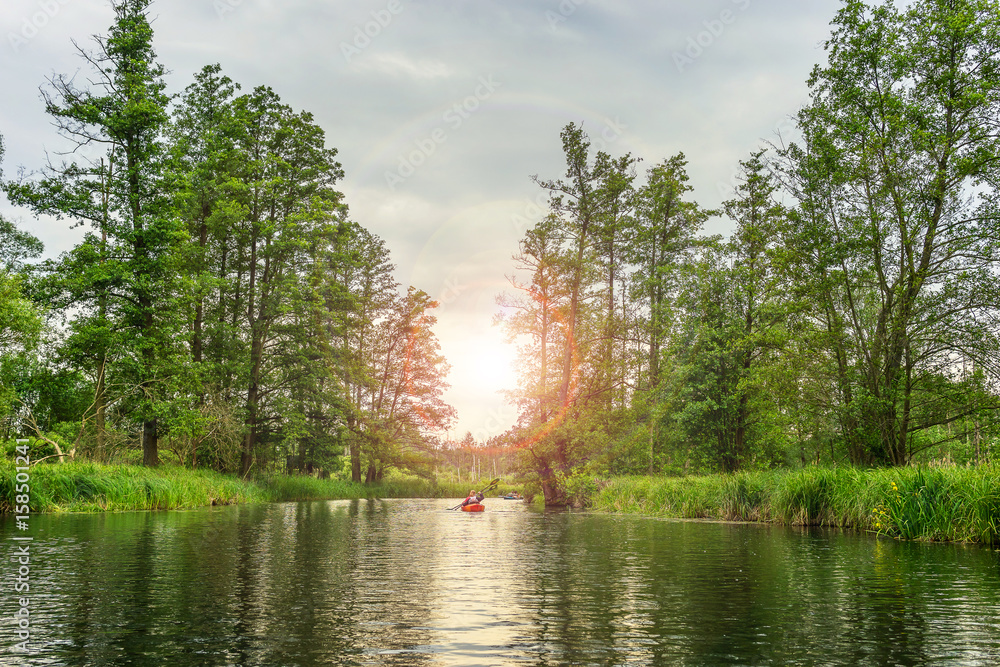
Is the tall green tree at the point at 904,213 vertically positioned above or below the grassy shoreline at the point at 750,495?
above

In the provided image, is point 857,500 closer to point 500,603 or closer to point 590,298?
point 500,603

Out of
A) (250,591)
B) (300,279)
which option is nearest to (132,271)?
(300,279)

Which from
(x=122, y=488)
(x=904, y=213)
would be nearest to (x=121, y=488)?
(x=122, y=488)

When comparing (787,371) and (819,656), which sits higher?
(787,371)

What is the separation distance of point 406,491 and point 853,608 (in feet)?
188

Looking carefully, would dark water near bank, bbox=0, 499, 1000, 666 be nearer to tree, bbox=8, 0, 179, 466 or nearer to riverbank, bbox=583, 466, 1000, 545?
riverbank, bbox=583, 466, 1000, 545

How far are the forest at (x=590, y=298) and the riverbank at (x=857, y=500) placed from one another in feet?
18.9

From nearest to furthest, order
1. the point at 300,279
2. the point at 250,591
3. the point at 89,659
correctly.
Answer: the point at 89,659
the point at 250,591
the point at 300,279

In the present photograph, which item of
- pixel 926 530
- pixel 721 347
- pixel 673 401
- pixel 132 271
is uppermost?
pixel 132 271

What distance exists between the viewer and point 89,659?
5.72 metres

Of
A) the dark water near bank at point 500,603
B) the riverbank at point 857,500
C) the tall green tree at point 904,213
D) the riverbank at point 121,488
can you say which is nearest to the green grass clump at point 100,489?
the riverbank at point 121,488

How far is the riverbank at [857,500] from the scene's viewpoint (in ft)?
49.2

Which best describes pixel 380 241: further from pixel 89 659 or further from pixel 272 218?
pixel 89 659

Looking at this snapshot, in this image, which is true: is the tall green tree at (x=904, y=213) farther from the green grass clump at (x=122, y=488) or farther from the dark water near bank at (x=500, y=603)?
the green grass clump at (x=122, y=488)
